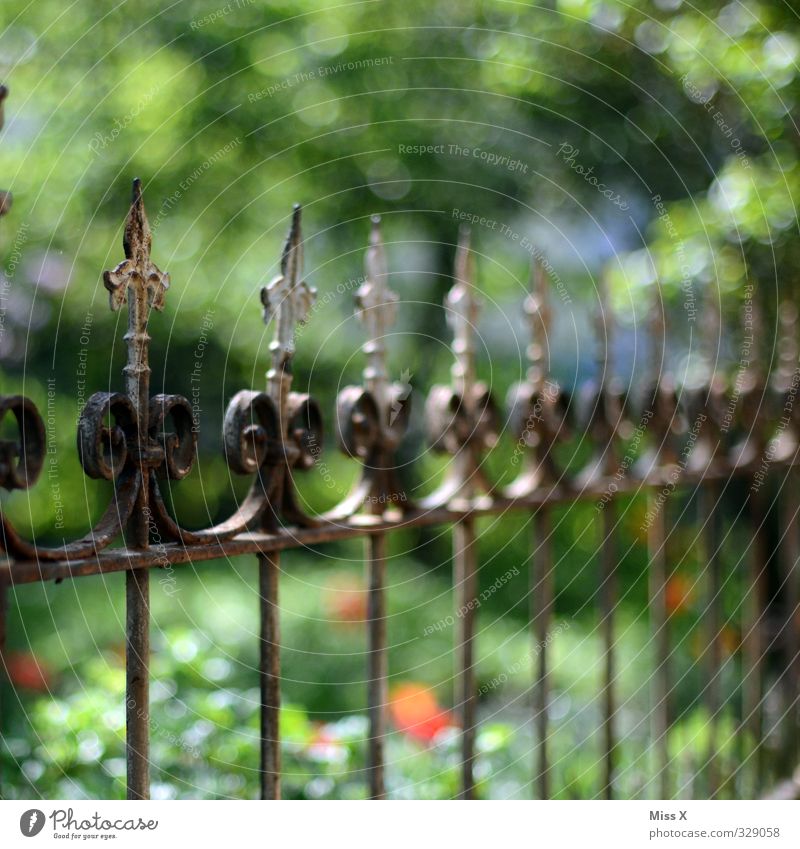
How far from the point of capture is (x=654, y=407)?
96.6 inches

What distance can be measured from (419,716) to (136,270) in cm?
225

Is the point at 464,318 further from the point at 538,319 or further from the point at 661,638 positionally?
the point at 661,638

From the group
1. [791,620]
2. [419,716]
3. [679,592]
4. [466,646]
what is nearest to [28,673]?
[419,716]

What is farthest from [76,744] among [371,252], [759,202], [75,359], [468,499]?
[75,359]

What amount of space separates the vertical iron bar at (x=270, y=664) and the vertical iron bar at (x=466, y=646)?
506mm

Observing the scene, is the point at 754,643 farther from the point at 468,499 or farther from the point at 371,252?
the point at 371,252

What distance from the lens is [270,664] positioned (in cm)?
146

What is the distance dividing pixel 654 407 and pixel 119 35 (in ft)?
11.2

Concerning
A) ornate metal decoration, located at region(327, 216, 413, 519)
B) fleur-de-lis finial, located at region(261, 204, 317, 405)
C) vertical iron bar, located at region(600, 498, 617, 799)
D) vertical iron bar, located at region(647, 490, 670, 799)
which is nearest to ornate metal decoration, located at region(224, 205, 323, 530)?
fleur-de-lis finial, located at region(261, 204, 317, 405)

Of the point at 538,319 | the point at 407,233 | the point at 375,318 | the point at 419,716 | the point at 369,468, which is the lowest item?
the point at 419,716

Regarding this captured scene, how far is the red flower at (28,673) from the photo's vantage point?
334cm

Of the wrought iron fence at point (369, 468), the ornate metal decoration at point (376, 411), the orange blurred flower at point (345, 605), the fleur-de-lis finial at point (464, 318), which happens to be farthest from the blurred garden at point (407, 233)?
the ornate metal decoration at point (376, 411)

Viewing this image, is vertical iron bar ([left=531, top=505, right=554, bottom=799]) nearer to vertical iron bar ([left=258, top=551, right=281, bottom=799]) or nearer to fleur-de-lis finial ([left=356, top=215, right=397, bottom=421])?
fleur-de-lis finial ([left=356, top=215, right=397, bottom=421])

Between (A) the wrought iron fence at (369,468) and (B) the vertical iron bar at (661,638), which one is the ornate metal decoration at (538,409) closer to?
(A) the wrought iron fence at (369,468)
